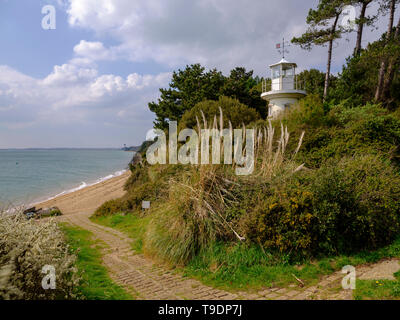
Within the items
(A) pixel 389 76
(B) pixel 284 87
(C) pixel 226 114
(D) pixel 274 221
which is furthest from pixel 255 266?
(A) pixel 389 76

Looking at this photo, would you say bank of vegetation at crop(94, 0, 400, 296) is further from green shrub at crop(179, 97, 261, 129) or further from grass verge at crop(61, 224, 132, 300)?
green shrub at crop(179, 97, 261, 129)

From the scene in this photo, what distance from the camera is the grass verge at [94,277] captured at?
3535 millimetres

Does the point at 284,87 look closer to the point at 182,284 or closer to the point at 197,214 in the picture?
the point at 197,214

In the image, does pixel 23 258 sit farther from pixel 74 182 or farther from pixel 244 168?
pixel 74 182

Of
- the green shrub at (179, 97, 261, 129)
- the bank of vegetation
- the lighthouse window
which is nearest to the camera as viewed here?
the bank of vegetation

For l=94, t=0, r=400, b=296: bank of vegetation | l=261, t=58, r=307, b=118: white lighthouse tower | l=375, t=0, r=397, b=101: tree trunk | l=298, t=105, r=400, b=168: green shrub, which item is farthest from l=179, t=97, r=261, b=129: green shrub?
l=375, t=0, r=397, b=101: tree trunk

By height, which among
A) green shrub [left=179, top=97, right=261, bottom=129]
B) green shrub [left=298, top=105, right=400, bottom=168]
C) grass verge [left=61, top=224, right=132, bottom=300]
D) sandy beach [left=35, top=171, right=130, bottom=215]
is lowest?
sandy beach [left=35, top=171, right=130, bottom=215]

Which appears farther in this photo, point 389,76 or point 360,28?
point 360,28

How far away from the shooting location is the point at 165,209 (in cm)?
509

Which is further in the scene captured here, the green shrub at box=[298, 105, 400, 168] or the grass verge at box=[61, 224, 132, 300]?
the green shrub at box=[298, 105, 400, 168]

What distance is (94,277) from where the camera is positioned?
4.18 m

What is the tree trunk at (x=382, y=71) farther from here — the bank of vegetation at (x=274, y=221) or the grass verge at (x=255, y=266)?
the grass verge at (x=255, y=266)

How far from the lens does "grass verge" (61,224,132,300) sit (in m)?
3.54

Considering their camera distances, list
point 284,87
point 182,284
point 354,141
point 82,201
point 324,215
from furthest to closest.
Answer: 1. point 82,201
2. point 284,87
3. point 354,141
4. point 324,215
5. point 182,284
